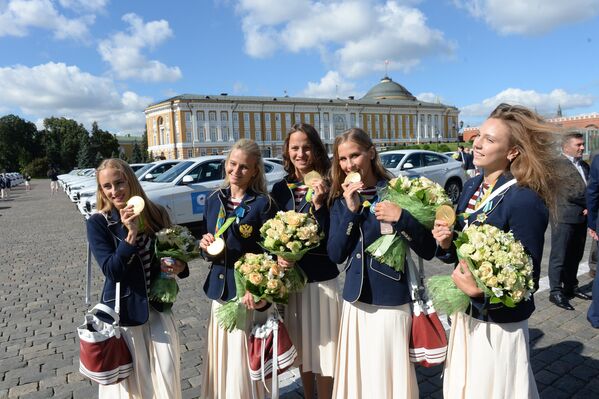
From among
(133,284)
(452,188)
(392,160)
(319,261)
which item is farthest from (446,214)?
(452,188)

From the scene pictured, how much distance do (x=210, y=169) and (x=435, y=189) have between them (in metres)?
8.67

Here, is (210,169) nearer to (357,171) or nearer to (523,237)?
(357,171)

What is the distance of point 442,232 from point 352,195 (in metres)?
0.54

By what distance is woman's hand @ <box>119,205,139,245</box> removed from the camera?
97.8 inches

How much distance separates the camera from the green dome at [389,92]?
12725cm

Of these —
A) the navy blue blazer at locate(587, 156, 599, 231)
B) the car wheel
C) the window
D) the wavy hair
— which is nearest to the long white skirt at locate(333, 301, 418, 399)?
the wavy hair

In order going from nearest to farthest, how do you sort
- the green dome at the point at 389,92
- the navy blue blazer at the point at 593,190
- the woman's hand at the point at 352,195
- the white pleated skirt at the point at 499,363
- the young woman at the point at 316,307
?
the white pleated skirt at the point at 499,363
the woman's hand at the point at 352,195
the young woman at the point at 316,307
the navy blue blazer at the point at 593,190
the green dome at the point at 389,92

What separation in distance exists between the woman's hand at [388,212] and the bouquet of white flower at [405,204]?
51mm

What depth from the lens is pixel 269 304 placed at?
8.89 feet

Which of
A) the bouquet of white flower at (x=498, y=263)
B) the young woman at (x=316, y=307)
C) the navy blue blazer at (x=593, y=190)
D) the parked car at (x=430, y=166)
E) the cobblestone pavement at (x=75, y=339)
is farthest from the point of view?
the parked car at (x=430, y=166)

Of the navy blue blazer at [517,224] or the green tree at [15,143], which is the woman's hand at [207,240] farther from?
the green tree at [15,143]

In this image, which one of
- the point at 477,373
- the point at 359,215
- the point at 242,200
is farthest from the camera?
the point at 242,200

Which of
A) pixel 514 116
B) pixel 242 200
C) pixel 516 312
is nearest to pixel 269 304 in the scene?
pixel 242 200

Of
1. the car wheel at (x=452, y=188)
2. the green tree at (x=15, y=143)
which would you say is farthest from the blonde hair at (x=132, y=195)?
the green tree at (x=15, y=143)
